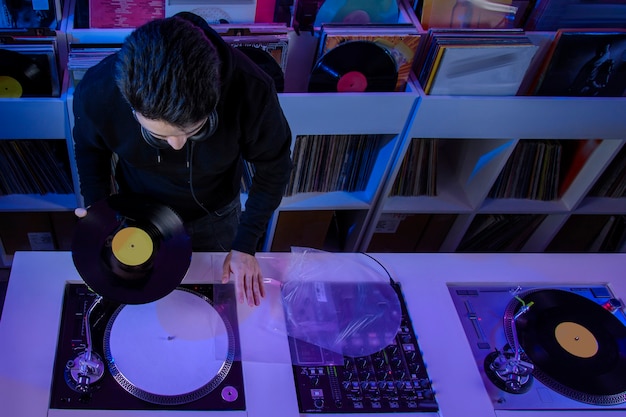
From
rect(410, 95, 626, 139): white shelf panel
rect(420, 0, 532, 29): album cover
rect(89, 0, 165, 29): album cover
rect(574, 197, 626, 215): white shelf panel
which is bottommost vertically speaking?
rect(574, 197, 626, 215): white shelf panel

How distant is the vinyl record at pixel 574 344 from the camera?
55.9 inches

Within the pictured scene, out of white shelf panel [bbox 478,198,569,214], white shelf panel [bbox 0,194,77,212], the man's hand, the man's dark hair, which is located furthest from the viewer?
white shelf panel [bbox 478,198,569,214]

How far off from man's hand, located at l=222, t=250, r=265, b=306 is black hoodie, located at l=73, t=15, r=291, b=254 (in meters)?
0.04

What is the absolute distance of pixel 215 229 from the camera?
166cm

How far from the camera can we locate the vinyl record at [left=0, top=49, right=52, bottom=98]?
163cm

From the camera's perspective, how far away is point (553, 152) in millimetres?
2248

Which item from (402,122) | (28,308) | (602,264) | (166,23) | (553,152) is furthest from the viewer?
(553,152)

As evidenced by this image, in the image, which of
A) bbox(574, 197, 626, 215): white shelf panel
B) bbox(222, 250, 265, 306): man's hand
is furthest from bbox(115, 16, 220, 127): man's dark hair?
bbox(574, 197, 626, 215): white shelf panel

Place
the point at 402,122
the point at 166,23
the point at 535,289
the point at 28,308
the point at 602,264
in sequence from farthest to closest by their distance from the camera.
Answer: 1. the point at 402,122
2. the point at 602,264
3. the point at 535,289
4. the point at 28,308
5. the point at 166,23

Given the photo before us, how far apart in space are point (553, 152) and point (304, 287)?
4.39 ft

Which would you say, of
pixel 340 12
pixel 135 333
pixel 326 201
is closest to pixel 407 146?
pixel 326 201

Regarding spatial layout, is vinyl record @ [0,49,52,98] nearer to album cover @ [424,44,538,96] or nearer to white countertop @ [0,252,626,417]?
white countertop @ [0,252,626,417]

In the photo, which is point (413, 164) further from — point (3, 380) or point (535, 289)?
point (3, 380)

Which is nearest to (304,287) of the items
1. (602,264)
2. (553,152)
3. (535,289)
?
(535,289)
